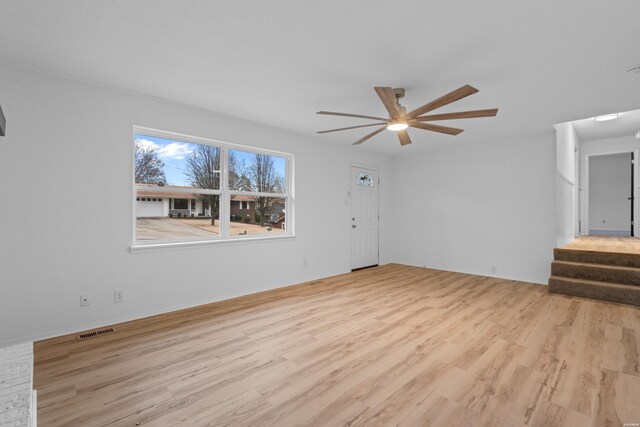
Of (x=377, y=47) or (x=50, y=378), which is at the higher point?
(x=377, y=47)

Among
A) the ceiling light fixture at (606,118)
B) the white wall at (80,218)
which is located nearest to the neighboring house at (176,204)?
the white wall at (80,218)

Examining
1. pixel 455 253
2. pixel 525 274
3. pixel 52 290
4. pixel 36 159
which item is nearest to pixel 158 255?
pixel 52 290

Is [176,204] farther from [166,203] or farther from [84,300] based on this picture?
[84,300]

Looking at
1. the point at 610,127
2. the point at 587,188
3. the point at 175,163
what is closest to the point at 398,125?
the point at 175,163

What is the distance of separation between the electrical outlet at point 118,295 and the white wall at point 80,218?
0.04 meters

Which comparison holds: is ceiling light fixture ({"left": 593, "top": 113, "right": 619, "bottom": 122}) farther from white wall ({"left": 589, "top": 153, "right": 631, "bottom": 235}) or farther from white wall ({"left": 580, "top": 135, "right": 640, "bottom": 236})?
white wall ({"left": 589, "top": 153, "right": 631, "bottom": 235})

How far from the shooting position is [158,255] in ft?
11.4

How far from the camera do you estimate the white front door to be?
6008mm

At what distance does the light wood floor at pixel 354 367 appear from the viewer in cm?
180

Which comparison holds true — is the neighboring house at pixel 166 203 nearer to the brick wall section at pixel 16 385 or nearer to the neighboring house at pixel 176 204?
the neighboring house at pixel 176 204

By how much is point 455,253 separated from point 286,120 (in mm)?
4236

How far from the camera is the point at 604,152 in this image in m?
6.45

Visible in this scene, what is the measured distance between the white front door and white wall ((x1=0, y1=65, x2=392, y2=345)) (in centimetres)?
259

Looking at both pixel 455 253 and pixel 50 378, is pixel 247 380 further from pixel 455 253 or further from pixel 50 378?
pixel 455 253
